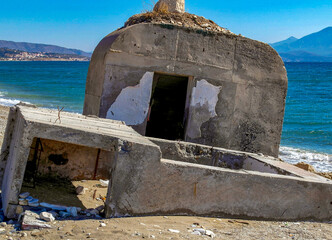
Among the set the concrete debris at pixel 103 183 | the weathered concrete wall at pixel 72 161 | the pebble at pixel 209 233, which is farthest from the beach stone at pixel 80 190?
the pebble at pixel 209 233

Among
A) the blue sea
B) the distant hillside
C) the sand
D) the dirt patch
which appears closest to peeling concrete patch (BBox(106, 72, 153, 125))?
the dirt patch

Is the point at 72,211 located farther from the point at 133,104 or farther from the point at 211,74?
the point at 211,74

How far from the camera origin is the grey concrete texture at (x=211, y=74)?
7.79 metres

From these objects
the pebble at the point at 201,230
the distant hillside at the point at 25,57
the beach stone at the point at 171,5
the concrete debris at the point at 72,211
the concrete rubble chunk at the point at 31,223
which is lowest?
the concrete rubble chunk at the point at 31,223

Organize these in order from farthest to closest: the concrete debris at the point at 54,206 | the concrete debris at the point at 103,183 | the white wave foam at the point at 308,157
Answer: the white wave foam at the point at 308,157
the concrete debris at the point at 103,183
the concrete debris at the point at 54,206

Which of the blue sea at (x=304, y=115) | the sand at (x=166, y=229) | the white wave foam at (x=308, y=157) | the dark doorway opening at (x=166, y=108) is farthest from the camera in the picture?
the blue sea at (x=304, y=115)

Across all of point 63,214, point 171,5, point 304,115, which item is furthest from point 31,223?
point 304,115

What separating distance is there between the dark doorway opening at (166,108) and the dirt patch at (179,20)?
74.9 inches

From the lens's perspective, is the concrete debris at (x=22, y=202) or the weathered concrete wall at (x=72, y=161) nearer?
the concrete debris at (x=22, y=202)

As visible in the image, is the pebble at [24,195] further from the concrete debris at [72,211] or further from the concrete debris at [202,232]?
the concrete debris at [202,232]

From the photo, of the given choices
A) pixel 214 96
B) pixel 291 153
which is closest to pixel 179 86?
pixel 214 96

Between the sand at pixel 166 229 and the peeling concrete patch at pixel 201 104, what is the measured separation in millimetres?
3125

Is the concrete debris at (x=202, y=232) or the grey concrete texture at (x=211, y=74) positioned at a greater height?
the grey concrete texture at (x=211, y=74)

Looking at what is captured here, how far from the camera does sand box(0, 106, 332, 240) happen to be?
4.19m
